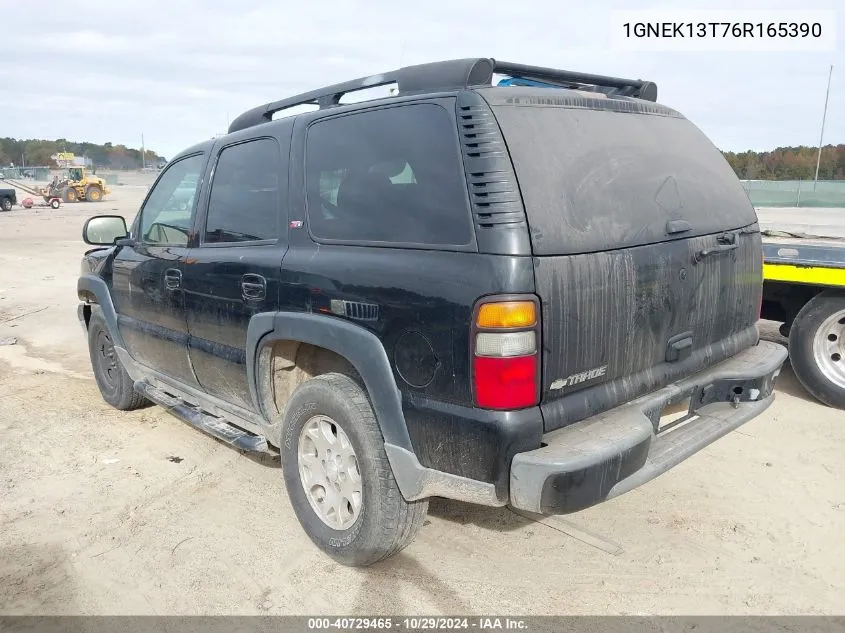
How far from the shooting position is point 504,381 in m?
2.22

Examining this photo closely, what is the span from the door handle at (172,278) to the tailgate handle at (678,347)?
2627mm

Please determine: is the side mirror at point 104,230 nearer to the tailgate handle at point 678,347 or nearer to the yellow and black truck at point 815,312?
the tailgate handle at point 678,347

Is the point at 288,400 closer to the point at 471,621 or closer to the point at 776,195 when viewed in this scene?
the point at 471,621

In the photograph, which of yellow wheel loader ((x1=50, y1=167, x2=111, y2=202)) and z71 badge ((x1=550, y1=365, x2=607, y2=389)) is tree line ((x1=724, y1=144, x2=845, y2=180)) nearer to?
yellow wheel loader ((x1=50, y1=167, x2=111, y2=202))

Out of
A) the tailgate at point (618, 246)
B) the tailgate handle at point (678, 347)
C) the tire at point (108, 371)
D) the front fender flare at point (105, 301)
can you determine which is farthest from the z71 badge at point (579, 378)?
the tire at point (108, 371)

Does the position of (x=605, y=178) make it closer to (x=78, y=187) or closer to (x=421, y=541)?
(x=421, y=541)

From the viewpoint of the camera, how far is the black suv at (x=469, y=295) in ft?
7.43

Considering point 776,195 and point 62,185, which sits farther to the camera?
point 62,185

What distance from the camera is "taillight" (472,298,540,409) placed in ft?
7.22

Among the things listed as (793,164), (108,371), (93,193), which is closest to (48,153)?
(93,193)

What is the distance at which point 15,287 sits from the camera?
1048cm

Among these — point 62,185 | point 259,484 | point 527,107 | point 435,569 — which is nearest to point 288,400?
point 259,484

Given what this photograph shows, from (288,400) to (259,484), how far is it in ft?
2.74

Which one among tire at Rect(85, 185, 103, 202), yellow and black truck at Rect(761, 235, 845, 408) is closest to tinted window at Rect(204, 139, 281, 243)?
yellow and black truck at Rect(761, 235, 845, 408)
